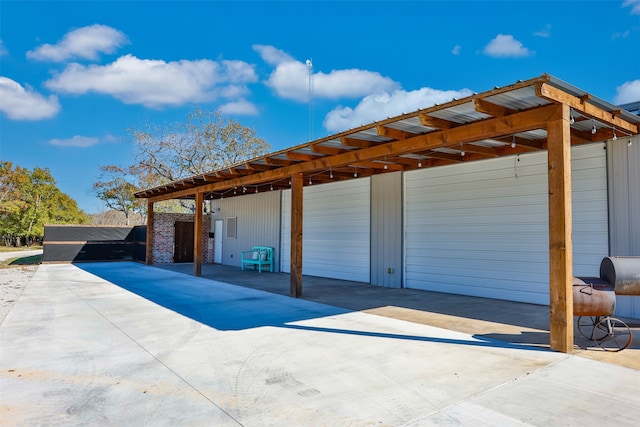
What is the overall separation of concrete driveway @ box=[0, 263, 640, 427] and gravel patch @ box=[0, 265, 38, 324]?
1333 mm

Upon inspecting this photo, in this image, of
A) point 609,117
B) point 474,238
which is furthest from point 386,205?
point 609,117

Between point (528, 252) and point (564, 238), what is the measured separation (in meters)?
3.23

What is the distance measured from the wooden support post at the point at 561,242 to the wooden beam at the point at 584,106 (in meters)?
0.15

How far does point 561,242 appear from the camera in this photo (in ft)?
13.2

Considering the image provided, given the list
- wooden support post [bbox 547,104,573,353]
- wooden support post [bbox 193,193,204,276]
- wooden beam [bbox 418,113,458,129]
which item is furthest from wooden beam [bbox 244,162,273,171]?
wooden support post [bbox 547,104,573,353]

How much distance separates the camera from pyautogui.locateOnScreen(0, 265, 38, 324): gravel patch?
277 inches

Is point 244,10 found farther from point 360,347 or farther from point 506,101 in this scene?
point 360,347

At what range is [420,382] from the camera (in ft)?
10.7

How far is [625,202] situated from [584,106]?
2263 millimetres

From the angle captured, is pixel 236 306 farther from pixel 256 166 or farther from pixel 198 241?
pixel 198 241

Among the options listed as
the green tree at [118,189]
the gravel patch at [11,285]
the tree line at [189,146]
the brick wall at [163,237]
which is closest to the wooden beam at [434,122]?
the gravel patch at [11,285]

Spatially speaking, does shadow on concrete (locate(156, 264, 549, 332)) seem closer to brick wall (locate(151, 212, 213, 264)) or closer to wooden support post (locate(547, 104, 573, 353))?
wooden support post (locate(547, 104, 573, 353))

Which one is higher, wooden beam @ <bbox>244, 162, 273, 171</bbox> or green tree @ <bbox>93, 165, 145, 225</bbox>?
green tree @ <bbox>93, 165, 145, 225</bbox>

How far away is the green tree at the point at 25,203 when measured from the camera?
85.3 feet
